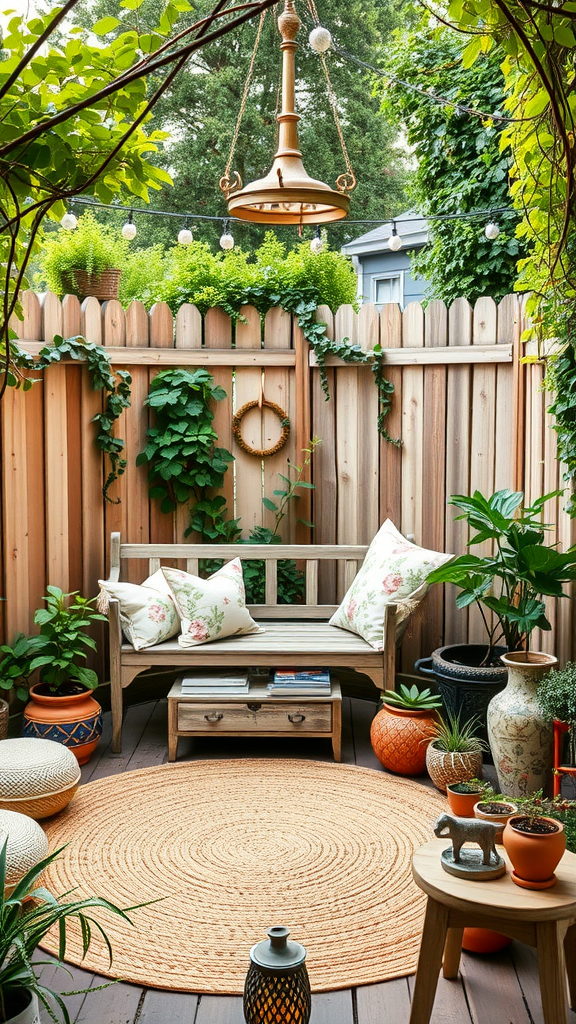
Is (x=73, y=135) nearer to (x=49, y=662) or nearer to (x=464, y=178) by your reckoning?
(x=49, y=662)

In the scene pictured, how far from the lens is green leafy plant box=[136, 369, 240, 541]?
16.0ft

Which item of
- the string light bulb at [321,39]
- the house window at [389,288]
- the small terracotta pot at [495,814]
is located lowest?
the small terracotta pot at [495,814]

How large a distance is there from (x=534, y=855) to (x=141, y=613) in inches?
103

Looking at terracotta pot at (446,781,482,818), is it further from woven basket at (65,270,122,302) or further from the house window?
the house window

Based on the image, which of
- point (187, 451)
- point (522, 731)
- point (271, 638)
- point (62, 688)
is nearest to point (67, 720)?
point (62, 688)

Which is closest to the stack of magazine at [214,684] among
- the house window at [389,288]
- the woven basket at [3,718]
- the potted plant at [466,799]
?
the woven basket at [3,718]

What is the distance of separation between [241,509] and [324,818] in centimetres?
210

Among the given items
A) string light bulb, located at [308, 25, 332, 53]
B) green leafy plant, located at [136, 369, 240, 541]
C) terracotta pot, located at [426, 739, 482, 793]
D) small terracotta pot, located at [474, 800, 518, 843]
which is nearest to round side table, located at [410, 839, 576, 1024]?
small terracotta pot, located at [474, 800, 518, 843]

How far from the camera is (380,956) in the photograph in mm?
2584

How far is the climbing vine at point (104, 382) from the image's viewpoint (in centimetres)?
441

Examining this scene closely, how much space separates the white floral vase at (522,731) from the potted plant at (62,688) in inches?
71.3

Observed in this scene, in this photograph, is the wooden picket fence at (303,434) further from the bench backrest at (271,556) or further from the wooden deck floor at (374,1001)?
the wooden deck floor at (374,1001)

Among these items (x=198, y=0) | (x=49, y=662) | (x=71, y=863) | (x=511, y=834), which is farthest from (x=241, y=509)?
(x=198, y=0)

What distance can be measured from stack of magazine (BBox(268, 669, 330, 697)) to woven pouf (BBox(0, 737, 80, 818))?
41.1 inches
